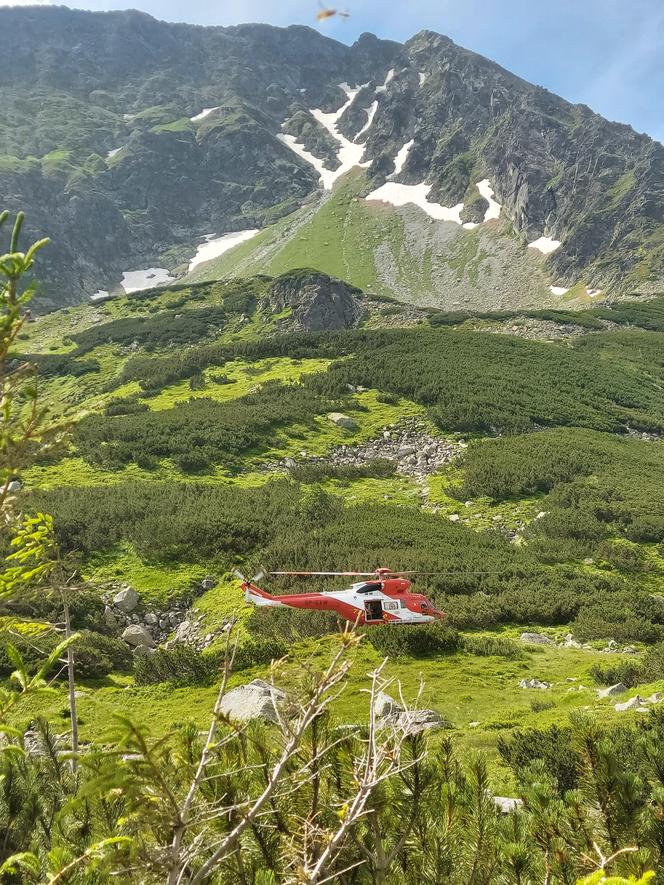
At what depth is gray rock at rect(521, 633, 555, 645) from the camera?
14.3 meters

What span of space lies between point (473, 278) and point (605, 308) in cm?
3643

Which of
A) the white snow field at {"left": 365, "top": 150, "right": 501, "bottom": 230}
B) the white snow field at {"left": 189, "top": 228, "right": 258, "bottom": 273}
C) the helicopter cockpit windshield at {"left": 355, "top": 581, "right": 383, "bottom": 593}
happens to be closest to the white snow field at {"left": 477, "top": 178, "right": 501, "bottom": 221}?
the white snow field at {"left": 365, "top": 150, "right": 501, "bottom": 230}

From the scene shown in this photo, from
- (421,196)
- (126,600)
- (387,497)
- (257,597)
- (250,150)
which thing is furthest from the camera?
(250,150)

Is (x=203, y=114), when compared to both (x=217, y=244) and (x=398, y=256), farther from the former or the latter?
(x=398, y=256)

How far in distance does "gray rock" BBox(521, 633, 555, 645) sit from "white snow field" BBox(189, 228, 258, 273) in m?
130

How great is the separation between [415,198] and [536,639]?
13608 cm

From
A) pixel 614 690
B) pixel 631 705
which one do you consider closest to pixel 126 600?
pixel 614 690

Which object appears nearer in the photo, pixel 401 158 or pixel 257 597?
pixel 257 597

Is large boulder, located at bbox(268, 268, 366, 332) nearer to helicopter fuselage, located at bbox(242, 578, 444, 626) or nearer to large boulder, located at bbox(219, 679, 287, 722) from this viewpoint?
helicopter fuselage, located at bbox(242, 578, 444, 626)

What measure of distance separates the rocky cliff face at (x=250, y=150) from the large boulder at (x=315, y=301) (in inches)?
2231

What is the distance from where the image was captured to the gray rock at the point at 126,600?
14.9 m

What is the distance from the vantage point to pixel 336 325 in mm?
57500

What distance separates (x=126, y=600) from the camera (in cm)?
1494

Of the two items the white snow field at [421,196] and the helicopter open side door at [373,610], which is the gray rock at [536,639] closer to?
the helicopter open side door at [373,610]
